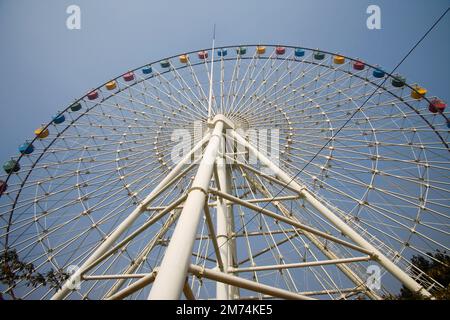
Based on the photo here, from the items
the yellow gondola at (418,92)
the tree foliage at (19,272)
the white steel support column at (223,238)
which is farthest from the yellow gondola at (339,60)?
the tree foliage at (19,272)

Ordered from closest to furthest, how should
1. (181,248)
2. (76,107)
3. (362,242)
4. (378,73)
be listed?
(181,248)
(362,242)
(378,73)
(76,107)

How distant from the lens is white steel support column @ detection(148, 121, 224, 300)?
14.9 ft

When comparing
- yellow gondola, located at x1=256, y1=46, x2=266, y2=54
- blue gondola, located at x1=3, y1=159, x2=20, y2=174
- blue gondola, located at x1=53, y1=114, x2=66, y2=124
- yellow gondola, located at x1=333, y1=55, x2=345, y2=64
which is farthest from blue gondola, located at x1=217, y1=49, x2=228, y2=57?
blue gondola, located at x1=3, y1=159, x2=20, y2=174

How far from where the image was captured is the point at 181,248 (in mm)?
5336

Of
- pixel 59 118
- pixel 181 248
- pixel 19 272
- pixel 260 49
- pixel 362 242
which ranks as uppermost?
pixel 260 49

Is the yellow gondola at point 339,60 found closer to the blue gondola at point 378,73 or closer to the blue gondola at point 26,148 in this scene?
the blue gondola at point 378,73

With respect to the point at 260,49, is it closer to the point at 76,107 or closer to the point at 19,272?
the point at 76,107

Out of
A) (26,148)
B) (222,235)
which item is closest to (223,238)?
(222,235)

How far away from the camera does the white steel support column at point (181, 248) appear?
4533 mm

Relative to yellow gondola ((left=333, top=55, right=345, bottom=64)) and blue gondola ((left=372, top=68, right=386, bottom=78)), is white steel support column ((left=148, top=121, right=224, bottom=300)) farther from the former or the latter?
yellow gondola ((left=333, top=55, right=345, bottom=64))
